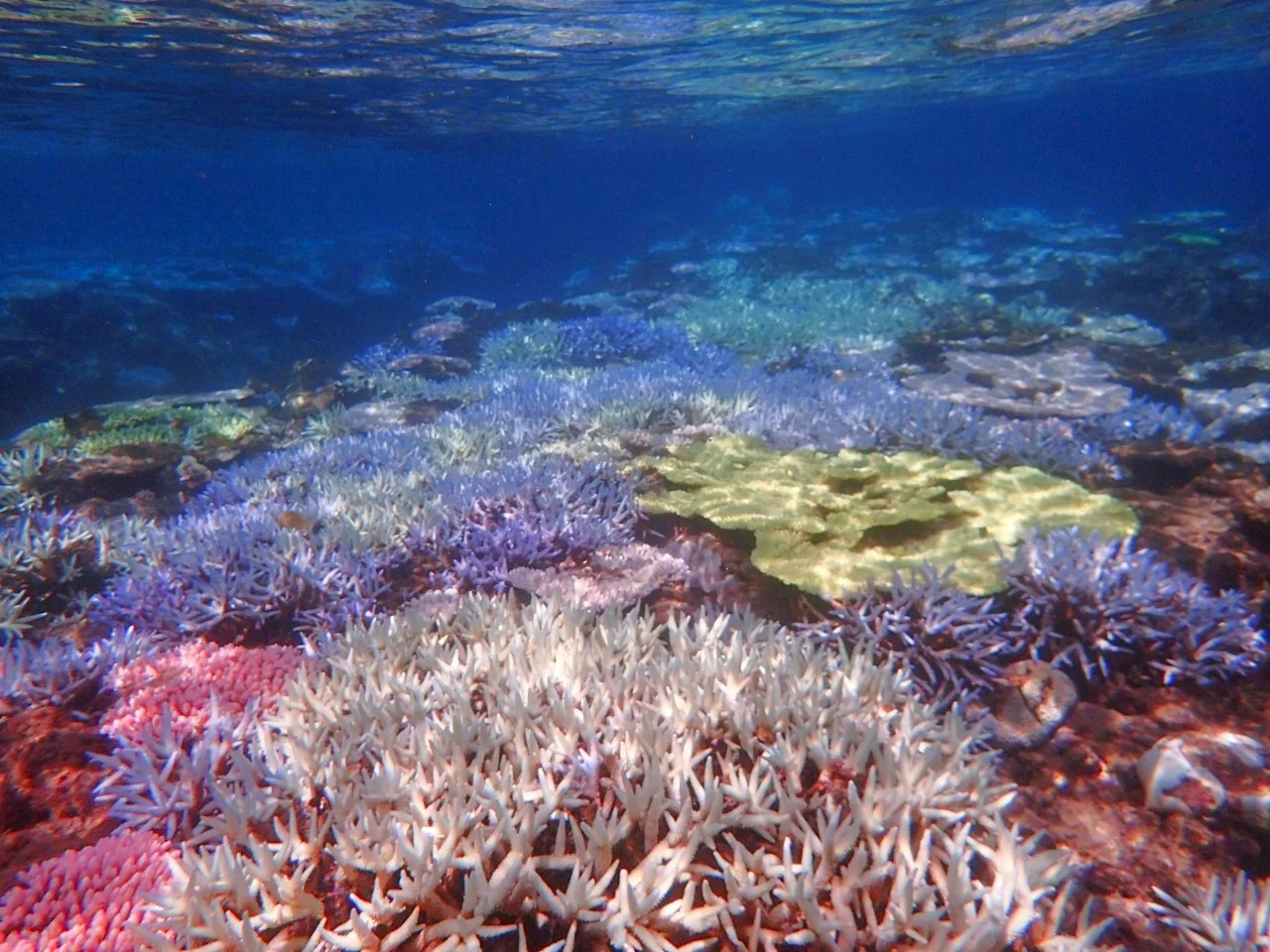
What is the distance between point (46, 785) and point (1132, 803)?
4828mm

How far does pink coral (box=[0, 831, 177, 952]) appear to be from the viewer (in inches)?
83.7

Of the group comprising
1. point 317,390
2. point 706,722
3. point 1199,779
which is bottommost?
point 317,390

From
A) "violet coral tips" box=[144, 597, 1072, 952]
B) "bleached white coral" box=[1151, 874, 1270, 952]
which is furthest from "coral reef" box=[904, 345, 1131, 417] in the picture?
"violet coral tips" box=[144, 597, 1072, 952]

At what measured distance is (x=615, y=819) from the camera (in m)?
2.21

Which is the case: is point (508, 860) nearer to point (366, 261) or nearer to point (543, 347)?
point (543, 347)

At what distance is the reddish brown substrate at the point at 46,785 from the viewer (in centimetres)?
267

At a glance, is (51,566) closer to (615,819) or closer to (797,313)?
(615,819)

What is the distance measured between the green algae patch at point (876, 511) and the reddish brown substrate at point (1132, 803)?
854mm

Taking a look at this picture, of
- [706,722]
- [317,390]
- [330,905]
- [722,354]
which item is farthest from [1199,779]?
[317,390]

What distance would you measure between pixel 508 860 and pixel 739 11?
20739 millimetres

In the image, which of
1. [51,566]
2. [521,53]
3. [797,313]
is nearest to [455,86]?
[521,53]

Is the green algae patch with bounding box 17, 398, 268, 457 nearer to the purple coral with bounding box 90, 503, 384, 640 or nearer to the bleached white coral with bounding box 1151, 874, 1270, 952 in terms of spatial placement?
the purple coral with bounding box 90, 503, 384, 640

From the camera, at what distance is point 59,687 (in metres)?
3.50

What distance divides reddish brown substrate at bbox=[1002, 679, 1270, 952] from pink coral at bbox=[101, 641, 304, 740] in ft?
12.3
